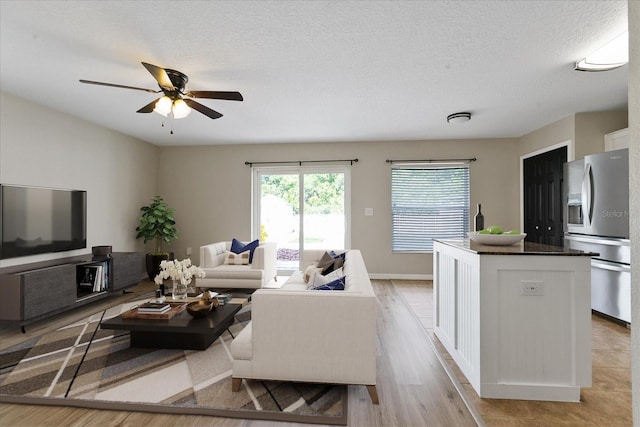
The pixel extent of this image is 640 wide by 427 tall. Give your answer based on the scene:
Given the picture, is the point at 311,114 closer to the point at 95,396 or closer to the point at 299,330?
the point at 299,330

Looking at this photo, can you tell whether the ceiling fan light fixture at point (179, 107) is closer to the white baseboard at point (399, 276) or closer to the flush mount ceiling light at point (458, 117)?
the flush mount ceiling light at point (458, 117)

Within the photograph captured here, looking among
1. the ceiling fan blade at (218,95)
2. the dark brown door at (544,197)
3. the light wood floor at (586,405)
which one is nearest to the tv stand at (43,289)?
the ceiling fan blade at (218,95)

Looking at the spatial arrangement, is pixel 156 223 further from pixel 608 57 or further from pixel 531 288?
pixel 608 57

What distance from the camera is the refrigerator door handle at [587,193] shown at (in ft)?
10.9

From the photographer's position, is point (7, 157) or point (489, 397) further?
point (7, 157)

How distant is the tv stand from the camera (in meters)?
2.79

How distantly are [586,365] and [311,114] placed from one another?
360 cm

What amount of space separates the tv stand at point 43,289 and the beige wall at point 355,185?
2.04 metres

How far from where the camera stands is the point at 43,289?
2.97 meters

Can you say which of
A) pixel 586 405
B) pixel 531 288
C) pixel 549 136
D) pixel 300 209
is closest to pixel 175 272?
pixel 531 288

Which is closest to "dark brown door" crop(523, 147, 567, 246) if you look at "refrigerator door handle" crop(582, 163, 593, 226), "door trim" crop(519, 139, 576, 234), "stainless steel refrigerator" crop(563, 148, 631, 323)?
"door trim" crop(519, 139, 576, 234)

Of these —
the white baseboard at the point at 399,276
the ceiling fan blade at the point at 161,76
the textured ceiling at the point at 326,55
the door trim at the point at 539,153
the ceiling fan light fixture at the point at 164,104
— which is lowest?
the white baseboard at the point at 399,276

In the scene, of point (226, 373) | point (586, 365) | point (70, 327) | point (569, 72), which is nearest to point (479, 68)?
point (569, 72)

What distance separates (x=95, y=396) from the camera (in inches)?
74.7
